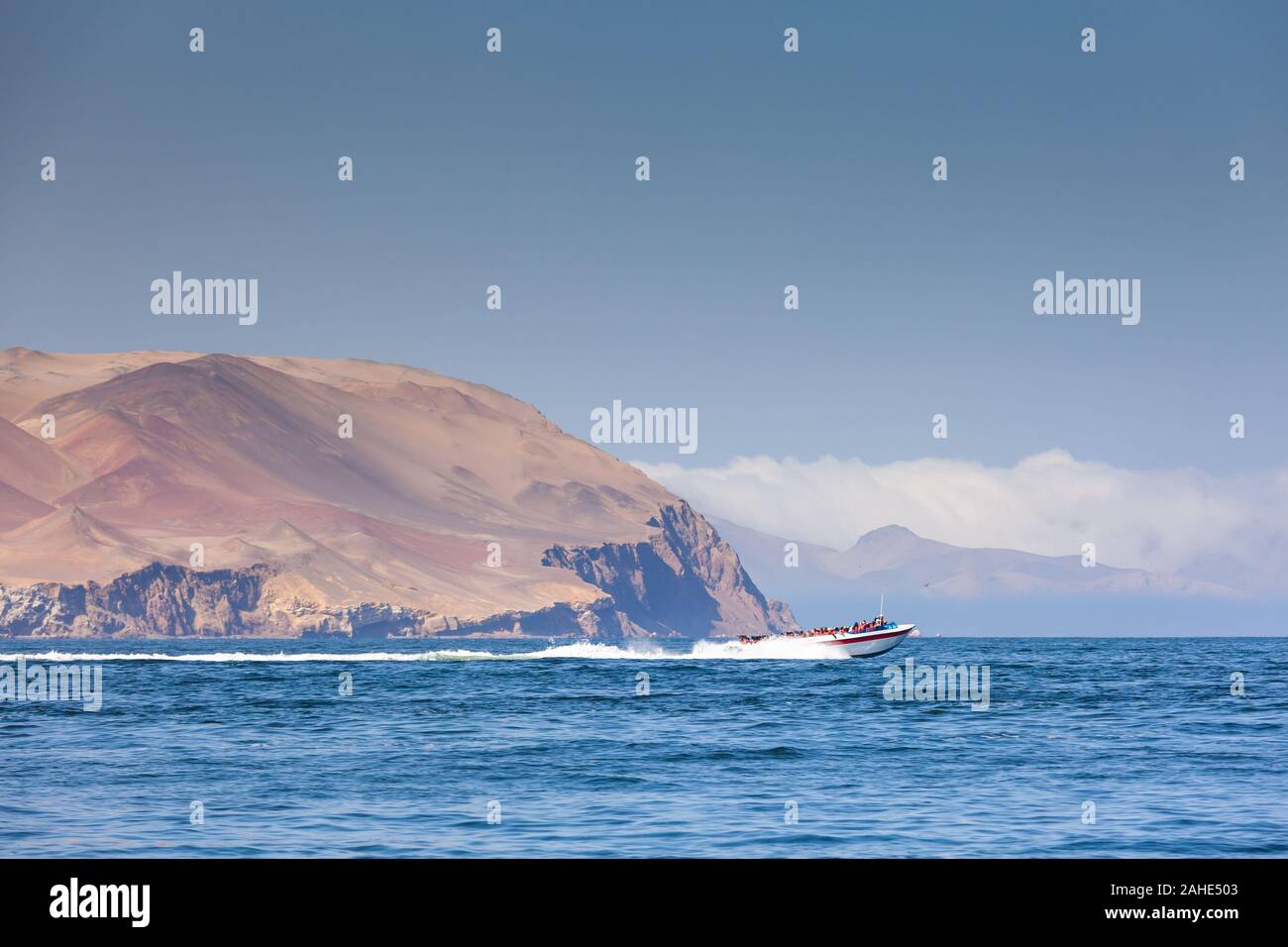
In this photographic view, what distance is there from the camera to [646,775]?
112 ft

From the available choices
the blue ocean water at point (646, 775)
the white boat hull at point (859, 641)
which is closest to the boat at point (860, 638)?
the white boat hull at point (859, 641)

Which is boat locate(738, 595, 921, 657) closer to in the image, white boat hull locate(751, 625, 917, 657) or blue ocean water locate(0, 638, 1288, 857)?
white boat hull locate(751, 625, 917, 657)

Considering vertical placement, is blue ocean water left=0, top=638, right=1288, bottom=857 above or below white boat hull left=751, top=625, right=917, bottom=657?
above

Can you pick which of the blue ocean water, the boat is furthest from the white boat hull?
the blue ocean water

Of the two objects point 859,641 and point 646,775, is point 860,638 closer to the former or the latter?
point 859,641

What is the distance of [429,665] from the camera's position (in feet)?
366

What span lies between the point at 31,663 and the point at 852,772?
97363mm

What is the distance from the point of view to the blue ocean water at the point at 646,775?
78.9 ft

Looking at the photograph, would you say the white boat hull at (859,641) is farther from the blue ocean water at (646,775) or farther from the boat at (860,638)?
the blue ocean water at (646,775)

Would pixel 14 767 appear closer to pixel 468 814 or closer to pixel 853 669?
pixel 468 814

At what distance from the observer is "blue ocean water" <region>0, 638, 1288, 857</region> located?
2405cm

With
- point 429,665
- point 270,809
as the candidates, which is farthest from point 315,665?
point 270,809

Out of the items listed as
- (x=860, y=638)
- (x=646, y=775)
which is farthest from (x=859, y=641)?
(x=646, y=775)
